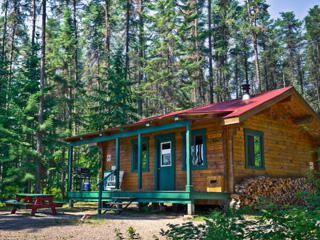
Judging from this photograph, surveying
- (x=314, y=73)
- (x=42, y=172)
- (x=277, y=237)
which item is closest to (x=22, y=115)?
(x=42, y=172)

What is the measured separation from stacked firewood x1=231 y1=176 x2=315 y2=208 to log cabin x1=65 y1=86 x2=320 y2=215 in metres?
0.39

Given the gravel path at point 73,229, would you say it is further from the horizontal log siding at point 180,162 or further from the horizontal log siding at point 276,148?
the horizontal log siding at point 276,148

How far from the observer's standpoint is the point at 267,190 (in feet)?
35.8

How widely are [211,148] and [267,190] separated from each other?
229 cm

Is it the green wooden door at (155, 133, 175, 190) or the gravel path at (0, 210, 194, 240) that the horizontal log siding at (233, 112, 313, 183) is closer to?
the green wooden door at (155, 133, 175, 190)

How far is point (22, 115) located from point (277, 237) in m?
17.1

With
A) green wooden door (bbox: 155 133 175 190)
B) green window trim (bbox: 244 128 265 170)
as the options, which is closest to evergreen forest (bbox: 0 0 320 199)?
green wooden door (bbox: 155 133 175 190)

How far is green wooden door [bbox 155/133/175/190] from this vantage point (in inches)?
492

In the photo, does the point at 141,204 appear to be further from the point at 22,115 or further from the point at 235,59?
the point at 235,59

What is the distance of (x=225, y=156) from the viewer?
10.9 metres

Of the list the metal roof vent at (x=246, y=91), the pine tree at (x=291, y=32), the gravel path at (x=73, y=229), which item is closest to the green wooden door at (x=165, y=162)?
the metal roof vent at (x=246, y=91)

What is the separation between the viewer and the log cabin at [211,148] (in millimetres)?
10422

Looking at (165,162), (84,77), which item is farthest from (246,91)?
(84,77)

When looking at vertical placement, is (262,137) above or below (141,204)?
above
